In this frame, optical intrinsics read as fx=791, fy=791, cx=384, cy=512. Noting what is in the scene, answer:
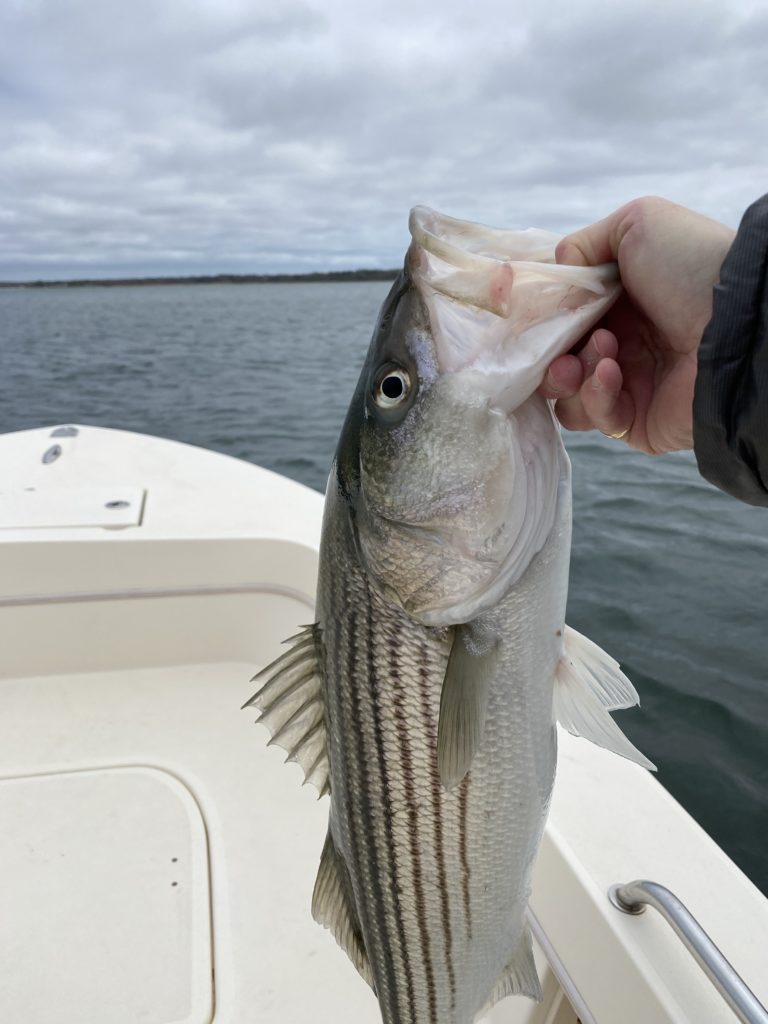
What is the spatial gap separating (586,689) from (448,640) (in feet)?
0.95

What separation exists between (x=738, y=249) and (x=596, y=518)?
7248mm

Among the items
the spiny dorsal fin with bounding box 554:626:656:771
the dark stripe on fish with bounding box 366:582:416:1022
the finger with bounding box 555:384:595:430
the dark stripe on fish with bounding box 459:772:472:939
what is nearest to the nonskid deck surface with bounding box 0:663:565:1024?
the dark stripe on fish with bounding box 366:582:416:1022

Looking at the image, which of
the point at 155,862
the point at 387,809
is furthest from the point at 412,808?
the point at 155,862

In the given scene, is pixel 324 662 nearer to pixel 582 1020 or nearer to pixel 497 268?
pixel 497 268

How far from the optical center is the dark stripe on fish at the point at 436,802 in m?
1.41

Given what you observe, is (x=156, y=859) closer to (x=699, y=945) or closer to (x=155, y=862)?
(x=155, y=862)

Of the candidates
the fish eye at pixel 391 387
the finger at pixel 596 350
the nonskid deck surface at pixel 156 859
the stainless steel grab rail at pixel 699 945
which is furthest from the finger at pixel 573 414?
the nonskid deck surface at pixel 156 859

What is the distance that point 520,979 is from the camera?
1.59m

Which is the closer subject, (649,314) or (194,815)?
(649,314)

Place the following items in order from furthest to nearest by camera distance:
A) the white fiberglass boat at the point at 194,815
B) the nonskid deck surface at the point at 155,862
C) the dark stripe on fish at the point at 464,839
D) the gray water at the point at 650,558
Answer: the gray water at the point at 650,558 → the nonskid deck surface at the point at 155,862 → the white fiberglass boat at the point at 194,815 → the dark stripe on fish at the point at 464,839

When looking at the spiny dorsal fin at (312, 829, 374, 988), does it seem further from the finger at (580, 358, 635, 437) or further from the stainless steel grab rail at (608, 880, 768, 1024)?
the finger at (580, 358, 635, 437)

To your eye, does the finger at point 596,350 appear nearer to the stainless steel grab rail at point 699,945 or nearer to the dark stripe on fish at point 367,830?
the dark stripe on fish at point 367,830

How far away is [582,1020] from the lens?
1.85 metres

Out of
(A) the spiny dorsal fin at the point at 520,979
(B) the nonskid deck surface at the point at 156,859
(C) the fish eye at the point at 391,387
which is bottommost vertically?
(B) the nonskid deck surface at the point at 156,859
